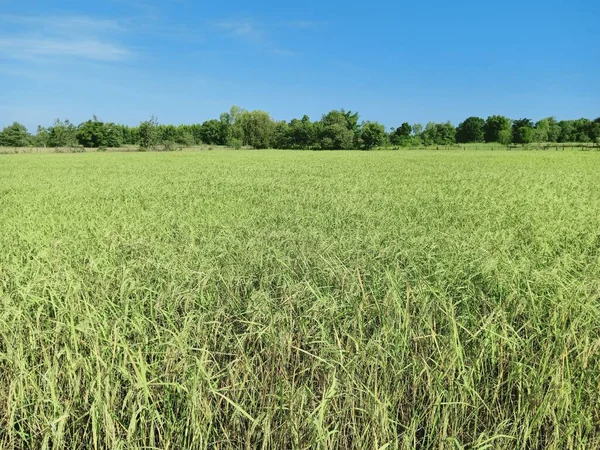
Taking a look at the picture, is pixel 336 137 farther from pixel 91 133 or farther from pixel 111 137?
pixel 91 133

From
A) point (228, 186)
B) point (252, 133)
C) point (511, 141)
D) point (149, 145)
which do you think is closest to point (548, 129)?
point (511, 141)

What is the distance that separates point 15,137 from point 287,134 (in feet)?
220

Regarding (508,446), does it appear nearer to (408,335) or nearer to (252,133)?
(408,335)

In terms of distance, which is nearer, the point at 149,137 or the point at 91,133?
the point at 149,137

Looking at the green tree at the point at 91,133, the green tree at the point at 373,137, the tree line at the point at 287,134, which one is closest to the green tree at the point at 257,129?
the tree line at the point at 287,134

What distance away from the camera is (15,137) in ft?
312

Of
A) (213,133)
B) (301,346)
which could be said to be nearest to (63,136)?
(213,133)

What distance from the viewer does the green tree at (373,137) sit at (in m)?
97.9

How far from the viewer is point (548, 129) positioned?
12838 centimetres

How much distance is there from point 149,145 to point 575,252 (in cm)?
7928

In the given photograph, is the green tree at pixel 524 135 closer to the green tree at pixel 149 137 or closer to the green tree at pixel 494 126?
the green tree at pixel 494 126

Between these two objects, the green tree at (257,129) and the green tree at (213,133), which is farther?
the green tree at (213,133)

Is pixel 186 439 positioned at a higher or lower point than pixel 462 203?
lower

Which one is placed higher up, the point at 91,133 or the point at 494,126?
the point at 494,126
